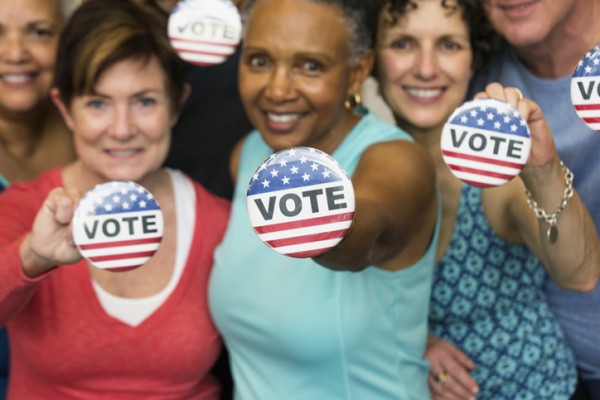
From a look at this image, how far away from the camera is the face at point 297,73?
72.7 inches

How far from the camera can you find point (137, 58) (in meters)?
1.98

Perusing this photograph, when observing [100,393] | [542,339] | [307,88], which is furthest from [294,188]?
[542,339]

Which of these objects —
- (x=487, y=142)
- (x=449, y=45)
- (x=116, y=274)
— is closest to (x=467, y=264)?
(x=449, y=45)

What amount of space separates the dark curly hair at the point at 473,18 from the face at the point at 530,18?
57 millimetres

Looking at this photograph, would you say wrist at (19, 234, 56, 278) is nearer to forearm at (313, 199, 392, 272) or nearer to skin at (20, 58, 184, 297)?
skin at (20, 58, 184, 297)

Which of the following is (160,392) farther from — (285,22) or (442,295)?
(285,22)

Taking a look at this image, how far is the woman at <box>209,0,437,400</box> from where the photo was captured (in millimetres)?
1760

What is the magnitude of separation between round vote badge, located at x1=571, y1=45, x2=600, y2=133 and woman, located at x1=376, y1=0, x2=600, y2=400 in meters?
0.54

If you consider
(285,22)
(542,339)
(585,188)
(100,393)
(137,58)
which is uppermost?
(285,22)

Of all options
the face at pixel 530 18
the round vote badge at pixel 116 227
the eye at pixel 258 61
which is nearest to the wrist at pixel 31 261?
the round vote badge at pixel 116 227

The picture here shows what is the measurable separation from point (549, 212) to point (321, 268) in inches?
18.3

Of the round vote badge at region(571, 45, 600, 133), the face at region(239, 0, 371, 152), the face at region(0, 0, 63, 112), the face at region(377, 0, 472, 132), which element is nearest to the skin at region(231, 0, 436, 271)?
the face at region(239, 0, 371, 152)

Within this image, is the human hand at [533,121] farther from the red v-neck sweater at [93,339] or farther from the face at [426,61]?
the red v-neck sweater at [93,339]

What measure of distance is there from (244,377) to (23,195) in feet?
2.14
